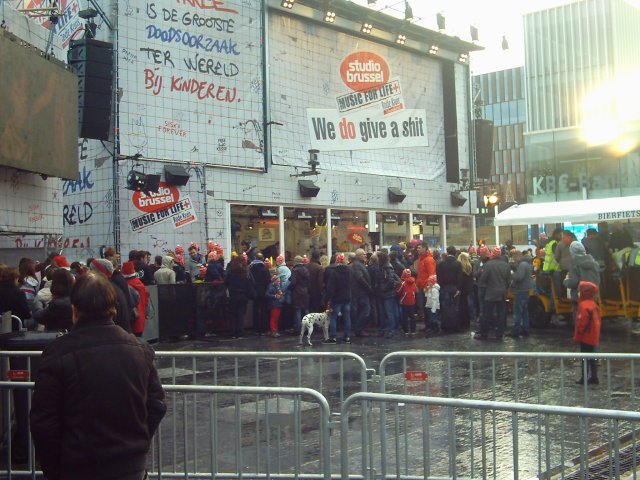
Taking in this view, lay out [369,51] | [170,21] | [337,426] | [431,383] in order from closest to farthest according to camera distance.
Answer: [337,426] → [431,383] → [170,21] → [369,51]

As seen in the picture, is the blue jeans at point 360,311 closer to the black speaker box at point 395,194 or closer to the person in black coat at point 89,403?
the black speaker box at point 395,194

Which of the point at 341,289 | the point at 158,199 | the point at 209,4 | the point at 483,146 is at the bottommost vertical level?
the point at 341,289

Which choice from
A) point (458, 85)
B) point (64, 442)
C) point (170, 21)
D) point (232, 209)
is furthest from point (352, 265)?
point (458, 85)

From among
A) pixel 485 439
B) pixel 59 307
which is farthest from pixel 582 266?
pixel 59 307

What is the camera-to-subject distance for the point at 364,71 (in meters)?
23.8

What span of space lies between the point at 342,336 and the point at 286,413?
34.2 ft

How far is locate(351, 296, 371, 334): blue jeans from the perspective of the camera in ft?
50.6

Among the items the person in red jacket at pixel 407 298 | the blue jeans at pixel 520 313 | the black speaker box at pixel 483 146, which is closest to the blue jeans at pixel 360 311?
the person in red jacket at pixel 407 298

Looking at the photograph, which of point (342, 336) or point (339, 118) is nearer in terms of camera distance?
point (342, 336)

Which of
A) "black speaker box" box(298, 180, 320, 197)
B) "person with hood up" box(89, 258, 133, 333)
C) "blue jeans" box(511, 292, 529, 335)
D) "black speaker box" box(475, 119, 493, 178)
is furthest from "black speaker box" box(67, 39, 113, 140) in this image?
"black speaker box" box(475, 119, 493, 178)

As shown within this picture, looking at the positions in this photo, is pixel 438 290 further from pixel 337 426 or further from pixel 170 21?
pixel 337 426

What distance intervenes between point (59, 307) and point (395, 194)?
18054 millimetres

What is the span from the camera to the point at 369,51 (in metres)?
23.9

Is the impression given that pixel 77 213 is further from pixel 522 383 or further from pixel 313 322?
pixel 522 383
